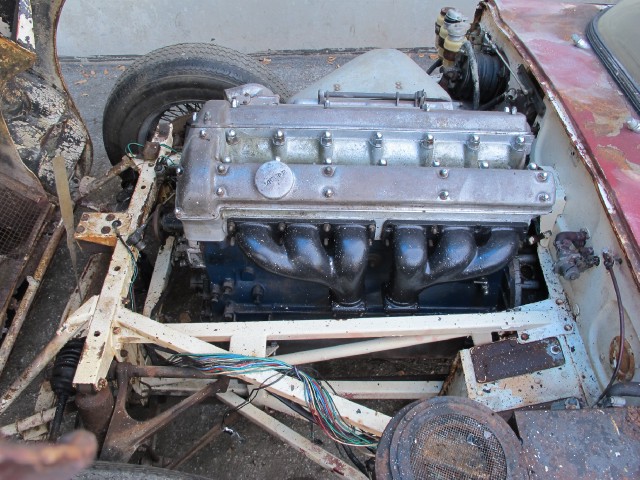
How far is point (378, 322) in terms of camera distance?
2.08 m

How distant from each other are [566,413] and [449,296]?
0.82 metres

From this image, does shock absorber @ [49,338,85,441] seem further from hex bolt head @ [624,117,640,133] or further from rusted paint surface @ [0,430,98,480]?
hex bolt head @ [624,117,640,133]

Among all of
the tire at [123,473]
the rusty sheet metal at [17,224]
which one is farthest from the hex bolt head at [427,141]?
the rusty sheet metal at [17,224]

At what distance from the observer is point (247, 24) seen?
4988mm

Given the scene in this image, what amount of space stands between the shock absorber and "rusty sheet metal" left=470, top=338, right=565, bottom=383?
4.65 ft

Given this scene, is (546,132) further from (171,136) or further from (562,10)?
(171,136)

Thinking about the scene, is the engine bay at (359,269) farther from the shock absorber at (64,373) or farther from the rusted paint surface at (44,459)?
the rusted paint surface at (44,459)

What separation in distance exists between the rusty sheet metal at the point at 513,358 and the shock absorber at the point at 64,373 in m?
1.42

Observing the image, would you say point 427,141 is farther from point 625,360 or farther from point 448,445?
point 448,445

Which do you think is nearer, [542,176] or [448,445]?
[448,445]

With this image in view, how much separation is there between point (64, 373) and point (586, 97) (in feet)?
7.37

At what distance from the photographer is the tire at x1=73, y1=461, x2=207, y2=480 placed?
160 centimetres

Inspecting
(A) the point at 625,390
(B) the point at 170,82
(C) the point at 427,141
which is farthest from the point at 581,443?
(B) the point at 170,82

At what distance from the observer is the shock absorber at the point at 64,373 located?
1.99 metres
